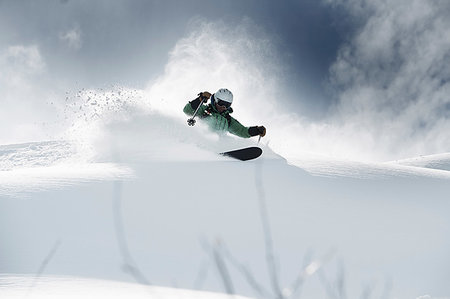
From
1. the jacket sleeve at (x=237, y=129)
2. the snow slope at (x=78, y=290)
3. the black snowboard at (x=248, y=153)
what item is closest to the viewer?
the snow slope at (x=78, y=290)

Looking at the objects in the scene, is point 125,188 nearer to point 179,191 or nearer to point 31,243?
point 179,191

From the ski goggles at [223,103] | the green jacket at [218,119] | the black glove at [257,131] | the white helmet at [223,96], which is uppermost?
the white helmet at [223,96]

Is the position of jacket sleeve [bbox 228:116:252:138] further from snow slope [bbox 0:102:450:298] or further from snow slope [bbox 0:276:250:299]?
snow slope [bbox 0:276:250:299]

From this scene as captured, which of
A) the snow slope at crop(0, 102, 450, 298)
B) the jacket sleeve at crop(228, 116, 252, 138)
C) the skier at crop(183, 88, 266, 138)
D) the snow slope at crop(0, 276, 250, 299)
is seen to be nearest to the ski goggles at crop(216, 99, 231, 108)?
the skier at crop(183, 88, 266, 138)

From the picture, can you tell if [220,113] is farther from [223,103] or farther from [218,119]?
[223,103]

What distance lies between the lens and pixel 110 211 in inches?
165

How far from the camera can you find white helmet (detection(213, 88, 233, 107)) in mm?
7531

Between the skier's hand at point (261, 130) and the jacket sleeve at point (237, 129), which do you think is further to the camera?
the jacket sleeve at point (237, 129)

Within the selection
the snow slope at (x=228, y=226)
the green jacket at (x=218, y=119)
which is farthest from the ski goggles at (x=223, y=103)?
the snow slope at (x=228, y=226)

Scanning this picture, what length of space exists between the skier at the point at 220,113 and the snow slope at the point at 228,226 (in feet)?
4.77

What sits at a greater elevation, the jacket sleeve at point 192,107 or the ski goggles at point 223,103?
the ski goggles at point 223,103

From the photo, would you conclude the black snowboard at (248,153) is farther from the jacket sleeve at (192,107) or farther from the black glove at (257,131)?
the jacket sleeve at (192,107)

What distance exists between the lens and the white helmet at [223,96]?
7531mm

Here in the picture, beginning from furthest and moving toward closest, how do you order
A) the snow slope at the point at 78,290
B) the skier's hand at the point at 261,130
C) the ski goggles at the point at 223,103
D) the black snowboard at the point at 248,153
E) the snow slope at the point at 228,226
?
the ski goggles at the point at 223,103, the skier's hand at the point at 261,130, the black snowboard at the point at 248,153, the snow slope at the point at 228,226, the snow slope at the point at 78,290
